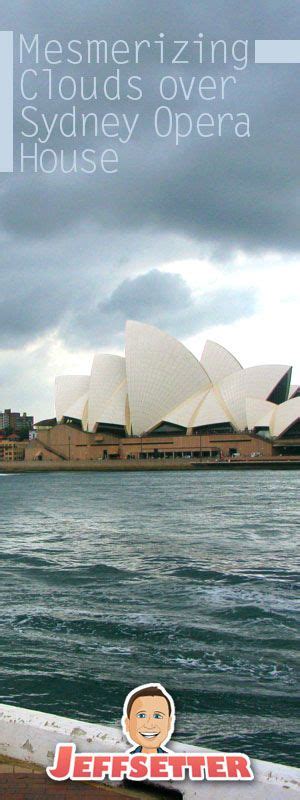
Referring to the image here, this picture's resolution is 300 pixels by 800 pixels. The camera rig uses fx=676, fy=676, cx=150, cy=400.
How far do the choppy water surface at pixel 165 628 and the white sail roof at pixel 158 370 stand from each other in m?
43.1

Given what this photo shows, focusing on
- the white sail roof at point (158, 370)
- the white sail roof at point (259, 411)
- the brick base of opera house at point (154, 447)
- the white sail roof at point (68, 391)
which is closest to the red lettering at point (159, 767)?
the white sail roof at point (158, 370)

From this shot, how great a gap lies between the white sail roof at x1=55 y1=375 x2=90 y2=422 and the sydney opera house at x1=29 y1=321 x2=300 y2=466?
157 inches

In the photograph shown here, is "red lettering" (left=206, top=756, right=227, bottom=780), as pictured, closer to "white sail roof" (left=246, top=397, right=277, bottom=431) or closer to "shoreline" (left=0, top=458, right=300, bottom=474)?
"shoreline" (left=0, top=458, right=300, bottom=474)

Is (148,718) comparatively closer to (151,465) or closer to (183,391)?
(183,391)

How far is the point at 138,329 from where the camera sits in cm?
5856

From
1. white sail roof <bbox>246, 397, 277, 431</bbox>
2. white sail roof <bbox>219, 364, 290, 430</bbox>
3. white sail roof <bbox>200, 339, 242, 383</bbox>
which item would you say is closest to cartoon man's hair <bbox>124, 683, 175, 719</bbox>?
white sail roof <bbox>219, 364, 290, 430</bbox>

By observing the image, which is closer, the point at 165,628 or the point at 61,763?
the point at 61,763

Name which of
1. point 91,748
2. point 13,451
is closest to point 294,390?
point 13,451

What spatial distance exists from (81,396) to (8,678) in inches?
2584

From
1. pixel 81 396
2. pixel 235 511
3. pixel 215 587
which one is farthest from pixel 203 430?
pixel 215 587

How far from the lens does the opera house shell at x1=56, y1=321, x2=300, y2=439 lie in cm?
5875

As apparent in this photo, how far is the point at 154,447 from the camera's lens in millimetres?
65812

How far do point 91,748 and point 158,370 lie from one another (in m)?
56.4

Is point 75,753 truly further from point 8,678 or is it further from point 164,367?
point 164,367
